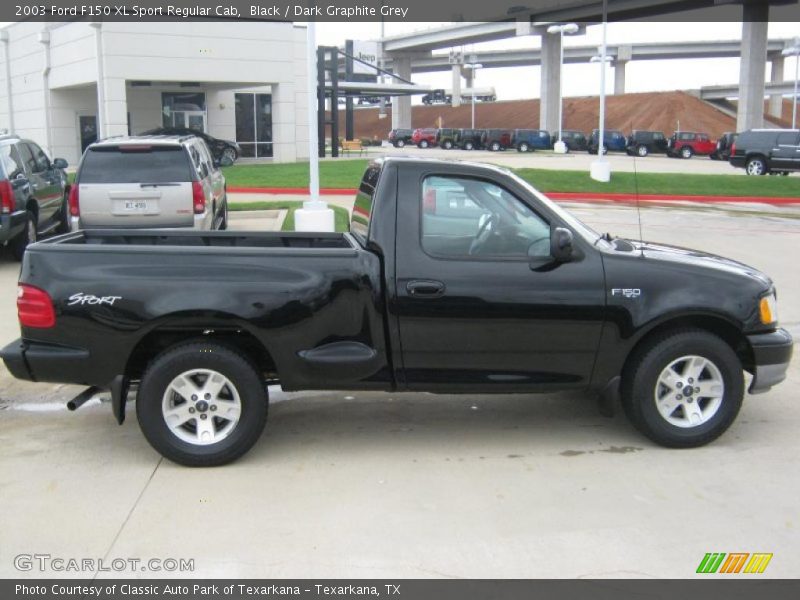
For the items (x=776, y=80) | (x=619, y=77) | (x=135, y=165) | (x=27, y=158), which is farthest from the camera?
(x=619, y=77)

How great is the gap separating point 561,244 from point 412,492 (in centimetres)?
171

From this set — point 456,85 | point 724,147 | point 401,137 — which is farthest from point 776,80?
point 724,147

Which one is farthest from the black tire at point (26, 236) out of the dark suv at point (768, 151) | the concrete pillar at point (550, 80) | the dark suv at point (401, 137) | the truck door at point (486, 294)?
the concrete pillar at point (550, 80)

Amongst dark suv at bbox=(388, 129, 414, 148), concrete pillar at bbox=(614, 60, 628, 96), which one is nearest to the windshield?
dark suv at bbox=(388, 129, 414, 148)

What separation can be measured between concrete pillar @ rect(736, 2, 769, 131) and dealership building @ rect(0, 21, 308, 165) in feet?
112

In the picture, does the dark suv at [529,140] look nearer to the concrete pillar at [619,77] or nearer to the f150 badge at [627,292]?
the concrete pillar at [619,77]

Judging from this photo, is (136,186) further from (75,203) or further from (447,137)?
(447,137)

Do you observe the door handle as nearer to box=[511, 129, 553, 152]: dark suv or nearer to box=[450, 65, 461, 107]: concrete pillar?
box=[511, 129, 553, 152]: dark suv

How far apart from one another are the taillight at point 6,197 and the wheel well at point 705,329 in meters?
9.11

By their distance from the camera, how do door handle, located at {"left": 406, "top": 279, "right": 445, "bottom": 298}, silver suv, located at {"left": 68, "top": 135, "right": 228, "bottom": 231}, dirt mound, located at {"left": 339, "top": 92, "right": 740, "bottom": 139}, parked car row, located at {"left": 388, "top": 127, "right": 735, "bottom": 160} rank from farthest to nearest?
1. dirt mound, located at {"left": 339, "top": 92, "right": 740, "bottom": 139}
2. parked car row, located at {"left": 388, "top": 127, "right": 735, "bottom": 160}
3. silver suv, located at {"left": 68, "top": 135, "right": 228, "bottom": 231}
4. door handle, located at {"left": 406, "top": 279, "right": 445, "bottom": 298}

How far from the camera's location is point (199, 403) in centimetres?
530

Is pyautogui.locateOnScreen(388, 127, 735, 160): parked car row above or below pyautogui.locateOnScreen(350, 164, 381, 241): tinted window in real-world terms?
above

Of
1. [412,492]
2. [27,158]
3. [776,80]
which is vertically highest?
[776,80]

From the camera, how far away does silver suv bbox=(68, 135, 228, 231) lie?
36.7 feet
